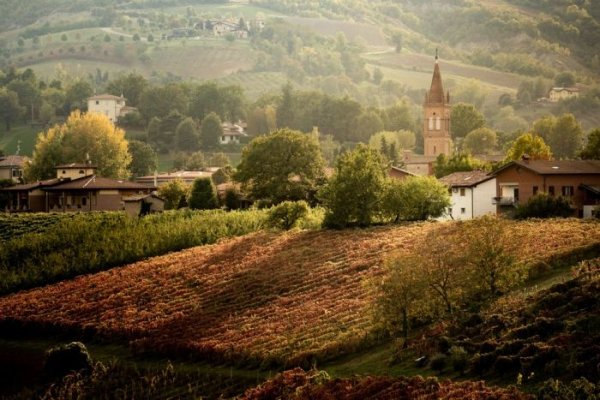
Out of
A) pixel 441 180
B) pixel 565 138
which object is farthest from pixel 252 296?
pixel 565 138

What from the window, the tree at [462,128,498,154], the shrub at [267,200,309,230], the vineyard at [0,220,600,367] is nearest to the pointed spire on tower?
the tree at [462,128,498,154]

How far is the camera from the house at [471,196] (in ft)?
281

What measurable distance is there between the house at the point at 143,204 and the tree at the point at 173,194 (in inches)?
36.8

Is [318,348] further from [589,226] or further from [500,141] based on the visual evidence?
[500,141]

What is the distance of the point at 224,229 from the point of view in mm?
83438

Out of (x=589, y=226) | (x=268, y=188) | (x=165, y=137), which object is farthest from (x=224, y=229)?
(x=165, y=137)

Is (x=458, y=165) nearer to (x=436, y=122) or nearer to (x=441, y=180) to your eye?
(x=441, y=180)

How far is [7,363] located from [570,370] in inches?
1140

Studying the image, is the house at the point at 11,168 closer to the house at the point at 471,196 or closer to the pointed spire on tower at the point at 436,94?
the pointed spire on tower at the point at 436,94

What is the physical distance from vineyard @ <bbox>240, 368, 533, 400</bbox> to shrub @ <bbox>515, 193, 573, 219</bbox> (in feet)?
103

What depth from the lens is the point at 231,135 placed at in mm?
187000

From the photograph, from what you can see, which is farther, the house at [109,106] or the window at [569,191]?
the house at [109,106]

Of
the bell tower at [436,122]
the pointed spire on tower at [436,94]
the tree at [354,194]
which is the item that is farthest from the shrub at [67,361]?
the pointed spire on tower at [436,94]

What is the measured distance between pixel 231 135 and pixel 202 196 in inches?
3399
